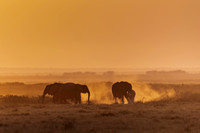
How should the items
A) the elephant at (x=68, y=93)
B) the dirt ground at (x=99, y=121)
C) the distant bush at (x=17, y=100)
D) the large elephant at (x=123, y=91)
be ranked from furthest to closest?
the large elephant at (x=123, y=91), the distant bush at (x=17, y=100), the elephant at (x=68, y=93), the dirt ground at (x=99, y=121)

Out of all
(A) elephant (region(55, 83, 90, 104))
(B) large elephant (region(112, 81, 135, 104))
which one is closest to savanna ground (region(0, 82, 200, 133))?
(A) elephant (region(55, 83, 90, 104))

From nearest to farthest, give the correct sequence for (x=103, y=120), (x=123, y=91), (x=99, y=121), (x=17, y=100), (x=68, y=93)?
(x=99, y=121)
(x=103, y=120)
(x=68, y=93)
(x=17, y=100)
(x=123, y=91)

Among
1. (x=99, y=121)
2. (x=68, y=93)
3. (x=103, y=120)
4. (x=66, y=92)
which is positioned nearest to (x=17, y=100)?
(x=66, y=92)

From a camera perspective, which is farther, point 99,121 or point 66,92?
point 66,92

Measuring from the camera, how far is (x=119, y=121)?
24031mm

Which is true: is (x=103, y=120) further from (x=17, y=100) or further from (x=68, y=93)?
(x=17, y=100)

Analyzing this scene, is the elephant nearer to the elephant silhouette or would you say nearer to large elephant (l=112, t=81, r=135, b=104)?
the elephant silhouette

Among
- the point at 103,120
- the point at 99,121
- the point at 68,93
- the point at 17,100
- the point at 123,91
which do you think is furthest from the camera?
the point at 123,91

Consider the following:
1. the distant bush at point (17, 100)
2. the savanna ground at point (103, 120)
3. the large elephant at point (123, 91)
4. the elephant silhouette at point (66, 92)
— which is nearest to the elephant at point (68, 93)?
the elephant silhouette at point (66, 92)

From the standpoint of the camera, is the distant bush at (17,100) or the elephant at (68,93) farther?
the distant bush at (17,100)

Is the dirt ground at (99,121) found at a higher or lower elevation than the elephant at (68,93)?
lower

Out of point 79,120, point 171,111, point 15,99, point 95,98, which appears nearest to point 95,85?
point 95,98

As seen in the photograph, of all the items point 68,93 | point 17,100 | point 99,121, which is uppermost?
point 68,93

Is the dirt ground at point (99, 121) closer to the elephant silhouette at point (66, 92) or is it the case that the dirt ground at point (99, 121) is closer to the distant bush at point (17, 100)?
the elephant silhouette at point (66, 92)
